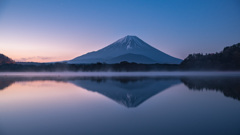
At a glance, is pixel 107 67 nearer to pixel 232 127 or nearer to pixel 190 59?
pixel 190 59

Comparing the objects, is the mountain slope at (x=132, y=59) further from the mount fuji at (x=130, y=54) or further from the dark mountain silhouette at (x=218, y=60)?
the dark mountain silhouette at (x=218, y=60)

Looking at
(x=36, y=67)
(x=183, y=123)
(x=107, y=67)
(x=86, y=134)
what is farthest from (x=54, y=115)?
(x=36, y=67)

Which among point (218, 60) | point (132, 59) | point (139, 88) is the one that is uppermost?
point (132, 59)

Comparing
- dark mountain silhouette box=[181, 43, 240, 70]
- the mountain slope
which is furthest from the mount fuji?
dark mountain silhouette box=[181, 43, 240, 70]

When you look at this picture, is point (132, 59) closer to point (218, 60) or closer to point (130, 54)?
point (130, 54)

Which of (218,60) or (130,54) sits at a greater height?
(130,54)

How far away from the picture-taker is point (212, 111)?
649cm

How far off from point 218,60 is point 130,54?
72.6m

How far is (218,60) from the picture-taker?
177 ft

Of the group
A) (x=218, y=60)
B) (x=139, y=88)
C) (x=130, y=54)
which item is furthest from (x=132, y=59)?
(x=139, y=88)

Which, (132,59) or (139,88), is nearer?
(139,88)

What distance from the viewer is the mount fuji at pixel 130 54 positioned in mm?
121250

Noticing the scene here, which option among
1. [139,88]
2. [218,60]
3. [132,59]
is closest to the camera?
[139,88]

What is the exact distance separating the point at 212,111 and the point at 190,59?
58.7 m
